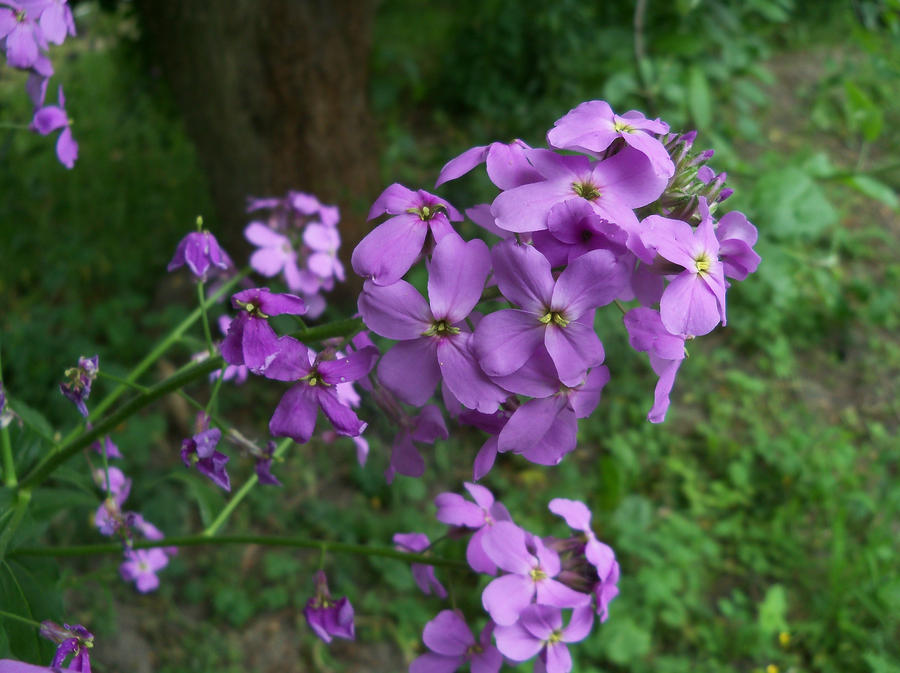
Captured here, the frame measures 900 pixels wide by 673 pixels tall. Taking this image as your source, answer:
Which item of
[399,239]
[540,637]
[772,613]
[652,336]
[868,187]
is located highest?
[399,239]

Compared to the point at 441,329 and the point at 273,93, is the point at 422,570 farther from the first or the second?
the point at 273,93

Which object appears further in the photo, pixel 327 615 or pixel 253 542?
pixel 327 615

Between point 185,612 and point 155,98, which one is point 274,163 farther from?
point 185,612

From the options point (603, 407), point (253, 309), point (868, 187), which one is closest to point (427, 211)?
point (253, 309)

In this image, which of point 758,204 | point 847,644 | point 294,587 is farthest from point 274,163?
point 847,644

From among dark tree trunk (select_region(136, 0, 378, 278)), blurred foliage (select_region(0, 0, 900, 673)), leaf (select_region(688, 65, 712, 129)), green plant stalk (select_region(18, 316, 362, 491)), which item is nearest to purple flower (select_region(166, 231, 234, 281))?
green plant stalk (select_region(18, 316, 362, 491))

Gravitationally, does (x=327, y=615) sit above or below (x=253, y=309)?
below
